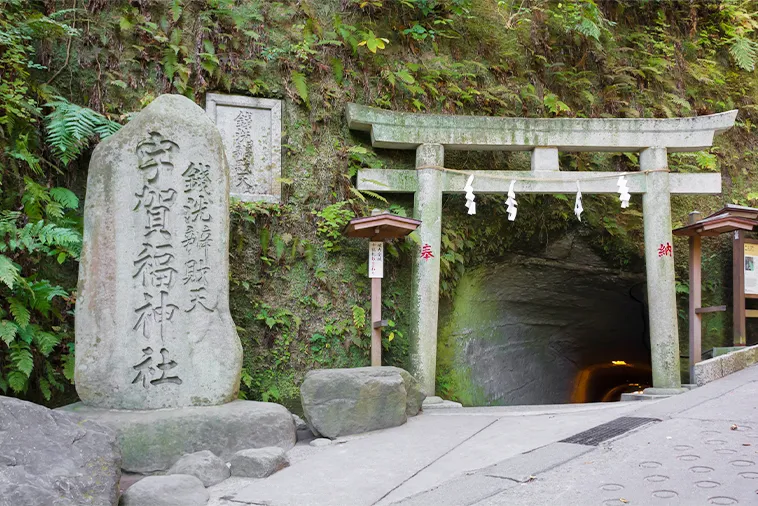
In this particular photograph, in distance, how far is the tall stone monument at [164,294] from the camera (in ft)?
18.9

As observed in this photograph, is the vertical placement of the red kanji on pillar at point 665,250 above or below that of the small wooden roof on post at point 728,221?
below

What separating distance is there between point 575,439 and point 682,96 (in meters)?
8.26

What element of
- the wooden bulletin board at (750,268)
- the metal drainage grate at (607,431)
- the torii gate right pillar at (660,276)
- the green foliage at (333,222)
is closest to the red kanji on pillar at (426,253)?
the green foliage at (333,222)

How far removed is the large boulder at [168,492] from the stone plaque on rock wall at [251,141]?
14.2 feet

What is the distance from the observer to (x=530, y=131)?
29.0 feet

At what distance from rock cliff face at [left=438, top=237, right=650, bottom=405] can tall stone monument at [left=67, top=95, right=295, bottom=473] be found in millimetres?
4172

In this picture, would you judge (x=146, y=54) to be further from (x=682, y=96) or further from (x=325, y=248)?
(x=682, y=96)

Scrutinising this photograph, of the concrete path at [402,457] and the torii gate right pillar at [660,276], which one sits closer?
the concrete path at [402,457]

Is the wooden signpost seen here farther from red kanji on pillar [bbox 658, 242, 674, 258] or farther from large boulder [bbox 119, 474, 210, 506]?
red kanji on pillar [bbox 658, 242, 674, 258]

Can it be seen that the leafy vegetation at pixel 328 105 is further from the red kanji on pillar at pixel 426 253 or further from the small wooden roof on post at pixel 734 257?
the small wooden roof on post at pixel 734 257

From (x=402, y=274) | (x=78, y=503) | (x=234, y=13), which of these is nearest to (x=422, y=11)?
(x=234, y=13)

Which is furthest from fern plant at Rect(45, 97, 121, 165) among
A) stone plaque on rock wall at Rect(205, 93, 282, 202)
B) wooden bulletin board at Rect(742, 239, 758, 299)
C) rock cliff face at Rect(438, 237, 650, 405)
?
wooden bulletin board at Rect(742, 239, 758, 299)

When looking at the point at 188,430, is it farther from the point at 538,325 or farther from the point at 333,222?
the point at 538,325

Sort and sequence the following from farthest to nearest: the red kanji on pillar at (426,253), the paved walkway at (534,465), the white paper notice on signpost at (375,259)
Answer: the red kanji on pillar at (426,253), the white paper notice on signpost at (375,259), the paved walkway at (534,465)
